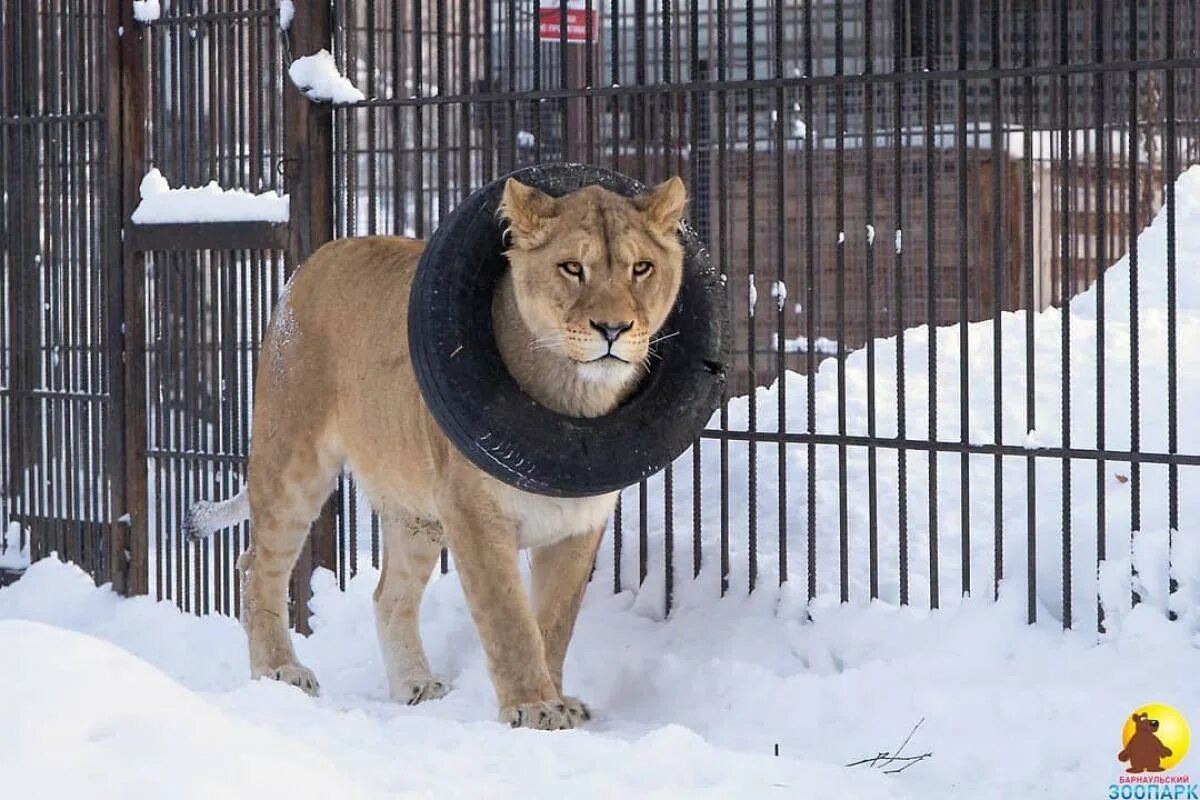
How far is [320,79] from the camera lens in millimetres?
7164

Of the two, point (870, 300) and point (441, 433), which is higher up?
point (870, 300)

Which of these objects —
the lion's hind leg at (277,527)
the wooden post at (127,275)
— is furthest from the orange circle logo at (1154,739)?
the wooden post at (127,275)

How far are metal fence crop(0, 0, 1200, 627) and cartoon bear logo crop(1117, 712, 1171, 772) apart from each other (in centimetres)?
70

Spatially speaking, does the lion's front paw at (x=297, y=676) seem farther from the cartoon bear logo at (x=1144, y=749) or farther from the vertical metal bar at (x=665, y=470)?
the cartoon bear logo at (x=1144, y=749)

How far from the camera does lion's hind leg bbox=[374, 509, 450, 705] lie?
6305mm

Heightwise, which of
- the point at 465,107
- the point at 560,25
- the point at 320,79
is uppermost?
the point at 560,25

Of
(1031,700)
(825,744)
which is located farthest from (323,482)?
(1031,700)

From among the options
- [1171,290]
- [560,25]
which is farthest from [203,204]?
[1171,290]

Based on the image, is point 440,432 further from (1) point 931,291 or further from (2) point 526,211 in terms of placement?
(1) point 931,291

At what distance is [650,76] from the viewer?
1009 centimetres

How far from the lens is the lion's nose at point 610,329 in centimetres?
502

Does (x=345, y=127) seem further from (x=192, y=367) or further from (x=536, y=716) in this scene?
(x=536, y=716)

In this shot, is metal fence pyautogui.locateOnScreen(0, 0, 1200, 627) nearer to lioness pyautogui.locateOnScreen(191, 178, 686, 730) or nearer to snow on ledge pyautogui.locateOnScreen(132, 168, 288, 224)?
snow on ledge pyautogui.locateOnScreen(132, 168, 288, 224)

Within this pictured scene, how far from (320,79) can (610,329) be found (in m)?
2.69
